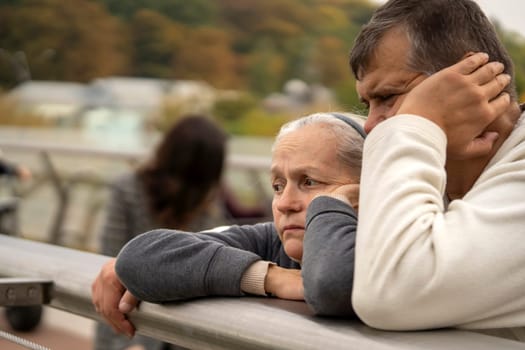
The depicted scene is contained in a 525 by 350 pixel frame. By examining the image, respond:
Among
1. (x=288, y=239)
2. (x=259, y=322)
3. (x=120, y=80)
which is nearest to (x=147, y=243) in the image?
(x=288, y=239)

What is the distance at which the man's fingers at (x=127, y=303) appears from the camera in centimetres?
101

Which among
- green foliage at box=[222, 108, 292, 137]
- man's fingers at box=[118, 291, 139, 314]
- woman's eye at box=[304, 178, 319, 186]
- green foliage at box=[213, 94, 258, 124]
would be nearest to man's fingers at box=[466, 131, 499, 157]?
woman's eye at box=[304, 178, 319, 186]

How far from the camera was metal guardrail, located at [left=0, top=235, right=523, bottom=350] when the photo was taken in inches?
29.3

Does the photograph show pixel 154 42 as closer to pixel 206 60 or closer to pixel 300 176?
pixel 206 60

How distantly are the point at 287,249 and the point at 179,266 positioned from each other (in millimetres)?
154

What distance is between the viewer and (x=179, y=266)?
1.06m

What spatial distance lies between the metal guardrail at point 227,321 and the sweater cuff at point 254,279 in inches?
2.7

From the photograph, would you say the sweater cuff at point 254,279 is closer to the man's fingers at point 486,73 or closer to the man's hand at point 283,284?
the man's hand at point 283,284

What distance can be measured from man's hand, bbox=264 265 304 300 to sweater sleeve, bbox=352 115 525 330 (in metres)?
0.13

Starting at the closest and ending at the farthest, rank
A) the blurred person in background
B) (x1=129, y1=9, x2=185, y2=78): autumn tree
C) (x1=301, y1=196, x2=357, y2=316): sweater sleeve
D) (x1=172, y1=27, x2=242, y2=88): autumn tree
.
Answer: (x1=301, y1=196, x2=357, y2=316): sweater sleeve
the blurred person in background
(x1=129, y1=9, x2=185, y2=78): autumn tree
(x1=172, y1=27, x2=242, y2=88): autumn tree

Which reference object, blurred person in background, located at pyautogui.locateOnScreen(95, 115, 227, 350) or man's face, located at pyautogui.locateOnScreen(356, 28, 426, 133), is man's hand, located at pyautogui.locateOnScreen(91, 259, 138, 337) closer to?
man's face, located at pyautogui.locateOnScreen(356, 28, 426, 133)

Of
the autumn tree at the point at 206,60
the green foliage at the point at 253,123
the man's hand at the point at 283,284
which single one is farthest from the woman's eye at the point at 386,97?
the autumn tree at the point at 206,60

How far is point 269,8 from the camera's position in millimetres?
8695

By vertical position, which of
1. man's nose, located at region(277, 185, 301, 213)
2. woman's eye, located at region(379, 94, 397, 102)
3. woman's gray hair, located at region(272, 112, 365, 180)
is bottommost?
man's nose, located at region(277, 185, 301, 213)
